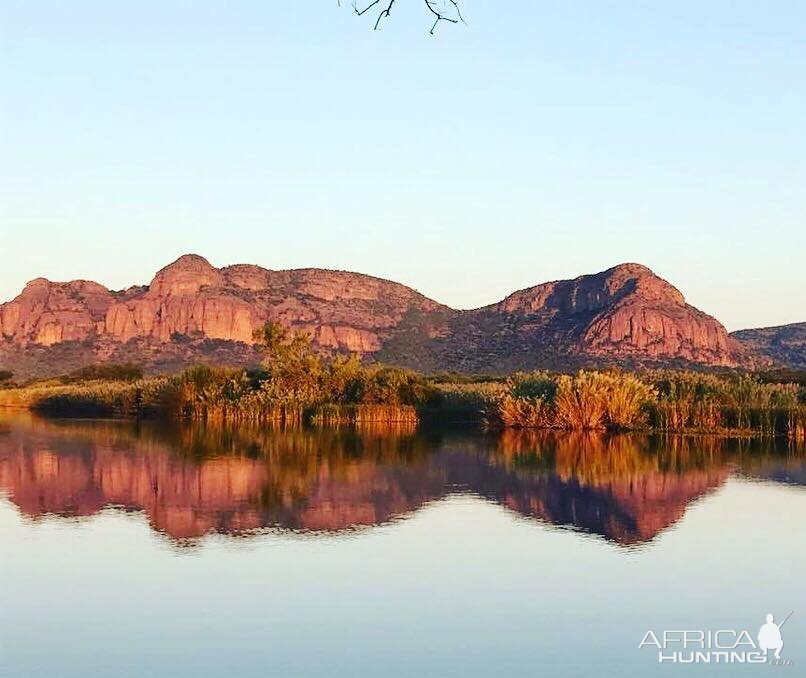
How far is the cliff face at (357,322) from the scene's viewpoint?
342ft

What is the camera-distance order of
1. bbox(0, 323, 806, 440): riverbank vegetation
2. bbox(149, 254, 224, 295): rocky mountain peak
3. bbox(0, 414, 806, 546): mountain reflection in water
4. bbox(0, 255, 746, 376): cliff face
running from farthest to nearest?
1. bbox(149, 254, 224, 295): rocky mountain peak
2. bbox(0, 255, 746, 376): cliff face
3. bbox(0, 323, 806, 440): riverbank vegetation
4. bbox(0, 414, 806, 546): mountain reflection in water

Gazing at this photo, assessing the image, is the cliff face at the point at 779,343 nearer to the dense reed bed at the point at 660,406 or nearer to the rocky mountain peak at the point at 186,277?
the rocky mountain peak at the point at 186,277

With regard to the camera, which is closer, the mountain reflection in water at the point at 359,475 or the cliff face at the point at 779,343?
the mountain reflection in water at the point at 359,475

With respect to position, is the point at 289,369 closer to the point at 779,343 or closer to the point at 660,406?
the point at 660,406

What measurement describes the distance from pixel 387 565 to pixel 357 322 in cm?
10891

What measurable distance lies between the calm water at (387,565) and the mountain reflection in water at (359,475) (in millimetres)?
99

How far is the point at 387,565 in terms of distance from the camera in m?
11.7

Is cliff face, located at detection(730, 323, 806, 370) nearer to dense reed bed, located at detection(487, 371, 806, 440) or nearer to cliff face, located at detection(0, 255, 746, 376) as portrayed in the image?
cliff face, located at detection(0, 255, 746, 376)

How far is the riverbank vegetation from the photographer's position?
104 ft

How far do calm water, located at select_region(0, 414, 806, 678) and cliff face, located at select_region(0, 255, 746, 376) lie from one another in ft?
253

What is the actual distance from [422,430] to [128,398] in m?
16.4

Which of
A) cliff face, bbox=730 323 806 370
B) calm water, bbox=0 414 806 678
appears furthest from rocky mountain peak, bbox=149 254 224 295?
calm water, bbox=0 414 806 678

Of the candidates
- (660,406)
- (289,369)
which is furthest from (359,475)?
(289,369)

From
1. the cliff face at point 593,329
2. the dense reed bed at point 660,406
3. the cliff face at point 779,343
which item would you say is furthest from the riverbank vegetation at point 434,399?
→ the cliff face at point 779,343
